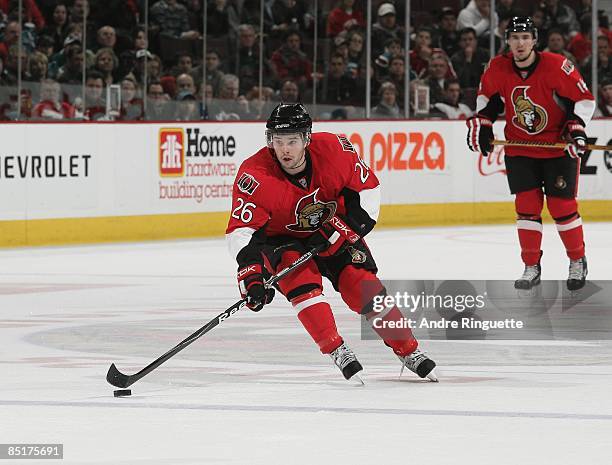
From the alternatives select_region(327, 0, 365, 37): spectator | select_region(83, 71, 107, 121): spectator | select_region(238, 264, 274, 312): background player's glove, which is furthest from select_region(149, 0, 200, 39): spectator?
select_region(238, 264, 274, 312): background player's glove

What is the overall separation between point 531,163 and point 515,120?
0.25 meters

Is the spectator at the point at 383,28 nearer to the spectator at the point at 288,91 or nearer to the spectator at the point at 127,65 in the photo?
the spectator at the point at 288,91

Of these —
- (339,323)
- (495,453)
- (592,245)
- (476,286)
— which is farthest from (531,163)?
(495,453)

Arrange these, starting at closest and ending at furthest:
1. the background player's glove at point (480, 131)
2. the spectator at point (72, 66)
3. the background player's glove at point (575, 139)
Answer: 1. the background player's glove at point (575, 139)
2. the background player's glove at point (480, 131)
3. the spectator at point (72, 66)

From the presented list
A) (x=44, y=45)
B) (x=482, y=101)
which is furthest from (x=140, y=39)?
(x=482, y=101)

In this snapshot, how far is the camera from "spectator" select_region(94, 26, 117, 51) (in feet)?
38.7

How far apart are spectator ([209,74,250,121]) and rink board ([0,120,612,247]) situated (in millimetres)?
229

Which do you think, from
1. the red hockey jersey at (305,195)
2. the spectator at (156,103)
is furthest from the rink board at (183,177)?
the red hockey jersey at (305,195)

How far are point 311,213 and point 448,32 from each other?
29.7 ft

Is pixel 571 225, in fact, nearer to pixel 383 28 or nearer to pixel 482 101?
pixel 482 101

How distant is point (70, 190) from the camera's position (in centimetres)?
1148

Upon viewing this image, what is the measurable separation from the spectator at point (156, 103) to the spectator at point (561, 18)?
428 centimetres

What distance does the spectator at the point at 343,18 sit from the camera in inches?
530

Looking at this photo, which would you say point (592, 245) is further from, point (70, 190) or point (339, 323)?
point (339, 323)
